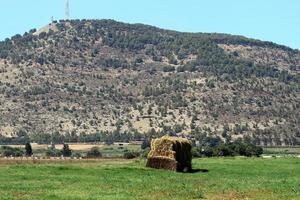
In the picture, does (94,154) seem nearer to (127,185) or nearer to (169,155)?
(169,155)

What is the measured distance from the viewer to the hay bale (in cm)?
7250

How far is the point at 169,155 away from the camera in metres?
73.1

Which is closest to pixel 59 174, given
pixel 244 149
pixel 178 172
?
pixel 178 172

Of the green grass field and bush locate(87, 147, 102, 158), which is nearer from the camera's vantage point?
the green grass field

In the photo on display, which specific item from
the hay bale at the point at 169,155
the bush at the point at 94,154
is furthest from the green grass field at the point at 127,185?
the bush at the point at 94,154

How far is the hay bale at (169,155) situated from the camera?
238 feet

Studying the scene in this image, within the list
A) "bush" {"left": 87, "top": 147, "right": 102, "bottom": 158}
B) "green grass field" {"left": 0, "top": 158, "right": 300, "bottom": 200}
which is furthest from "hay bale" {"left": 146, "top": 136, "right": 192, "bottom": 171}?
"bush" {"left": 87, "top": 147, "right": 102, "bottom": 158}

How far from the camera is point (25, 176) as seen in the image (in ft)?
187

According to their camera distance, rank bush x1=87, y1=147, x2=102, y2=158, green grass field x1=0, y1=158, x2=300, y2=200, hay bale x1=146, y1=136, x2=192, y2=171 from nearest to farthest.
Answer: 1. green grass field x1=0, y1=158, x2=300, y2=200
2. hay bale x1=146, y1=136, x2=192, y2=171
3. bush x1=87, y1=147, x2=102, y2=158

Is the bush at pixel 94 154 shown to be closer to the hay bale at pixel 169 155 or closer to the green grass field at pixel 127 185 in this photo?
the hay bale at pixel 169 155

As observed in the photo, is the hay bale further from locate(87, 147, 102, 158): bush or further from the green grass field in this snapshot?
locate(87, 147, 102, 158): bush

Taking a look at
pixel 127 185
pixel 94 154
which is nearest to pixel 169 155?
pixel 127 185

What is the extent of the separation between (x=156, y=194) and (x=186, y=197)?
7.62 feet

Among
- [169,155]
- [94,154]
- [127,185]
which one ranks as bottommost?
[94,154]
